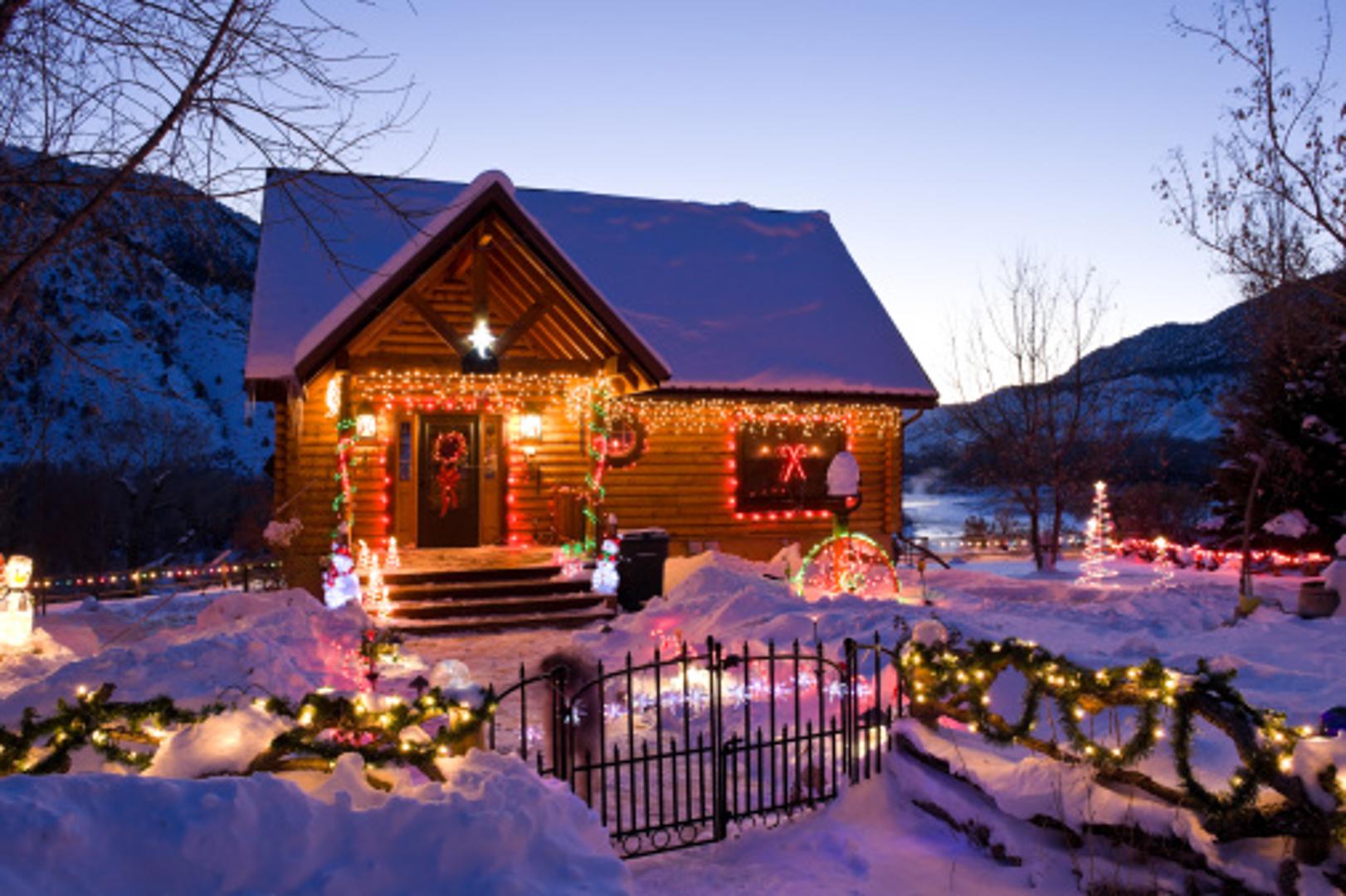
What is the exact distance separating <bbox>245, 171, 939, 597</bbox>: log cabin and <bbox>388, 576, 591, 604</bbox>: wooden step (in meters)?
1.54

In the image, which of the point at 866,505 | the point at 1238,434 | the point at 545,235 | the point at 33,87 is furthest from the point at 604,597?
the point at 1238,434

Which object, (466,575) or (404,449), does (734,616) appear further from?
(404,449)

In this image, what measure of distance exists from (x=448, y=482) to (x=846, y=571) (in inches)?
288

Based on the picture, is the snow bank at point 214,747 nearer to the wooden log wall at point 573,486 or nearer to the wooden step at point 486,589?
the wooden step at point 486,589

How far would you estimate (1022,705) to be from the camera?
662 cm

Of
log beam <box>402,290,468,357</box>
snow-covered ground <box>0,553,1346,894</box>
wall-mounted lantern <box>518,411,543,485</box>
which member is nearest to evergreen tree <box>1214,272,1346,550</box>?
snow-covered ground <box>0,553,1346,894</box>

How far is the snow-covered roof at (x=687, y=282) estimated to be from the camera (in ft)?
57.3

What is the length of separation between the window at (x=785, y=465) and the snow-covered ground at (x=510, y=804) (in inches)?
254

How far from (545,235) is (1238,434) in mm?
16742

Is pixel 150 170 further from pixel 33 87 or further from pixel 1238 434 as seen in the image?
pixel 1238 434

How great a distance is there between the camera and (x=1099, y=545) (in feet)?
81.5

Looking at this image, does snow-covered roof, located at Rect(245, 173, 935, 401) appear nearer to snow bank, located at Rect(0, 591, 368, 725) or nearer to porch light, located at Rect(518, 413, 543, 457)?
porch light, located at Rect(518, 413, 543, 457)

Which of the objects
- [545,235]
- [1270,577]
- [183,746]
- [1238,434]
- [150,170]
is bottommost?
[1270,577]

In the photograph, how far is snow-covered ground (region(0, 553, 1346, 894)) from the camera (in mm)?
3436
